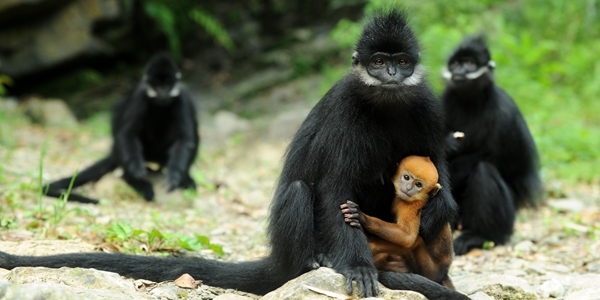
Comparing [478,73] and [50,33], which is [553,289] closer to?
[478,73]

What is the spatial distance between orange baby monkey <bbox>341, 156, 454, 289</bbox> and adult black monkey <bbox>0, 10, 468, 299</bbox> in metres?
0.06

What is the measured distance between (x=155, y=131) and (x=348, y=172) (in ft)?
14.9

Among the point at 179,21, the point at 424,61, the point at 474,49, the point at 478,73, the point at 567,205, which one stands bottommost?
the point at 567,205

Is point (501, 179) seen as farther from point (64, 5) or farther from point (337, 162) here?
point (64, 5)

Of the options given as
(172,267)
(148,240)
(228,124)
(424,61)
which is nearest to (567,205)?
(424,61)

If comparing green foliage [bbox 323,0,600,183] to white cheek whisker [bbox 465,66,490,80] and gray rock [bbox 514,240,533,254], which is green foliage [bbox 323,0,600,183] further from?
gray rock [bbox 514,240,533,254]

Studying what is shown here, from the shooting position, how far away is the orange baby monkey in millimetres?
3062

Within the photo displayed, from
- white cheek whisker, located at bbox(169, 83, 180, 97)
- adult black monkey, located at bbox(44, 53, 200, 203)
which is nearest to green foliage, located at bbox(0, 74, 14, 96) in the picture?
adult black monkey, located at bbox(44, 53, 200, 203)

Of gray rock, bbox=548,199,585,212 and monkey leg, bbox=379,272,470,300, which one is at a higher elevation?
gray rock, bbox=548,199,585,212

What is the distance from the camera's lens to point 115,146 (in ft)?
22.1

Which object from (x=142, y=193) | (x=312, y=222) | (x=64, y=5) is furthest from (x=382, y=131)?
(x=64, y=5)

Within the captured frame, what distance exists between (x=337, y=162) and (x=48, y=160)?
5.71 metres

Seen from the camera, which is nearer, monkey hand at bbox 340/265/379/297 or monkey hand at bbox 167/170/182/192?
monkey hand at bbox 340/265/379/297

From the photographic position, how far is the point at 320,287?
279 cm
